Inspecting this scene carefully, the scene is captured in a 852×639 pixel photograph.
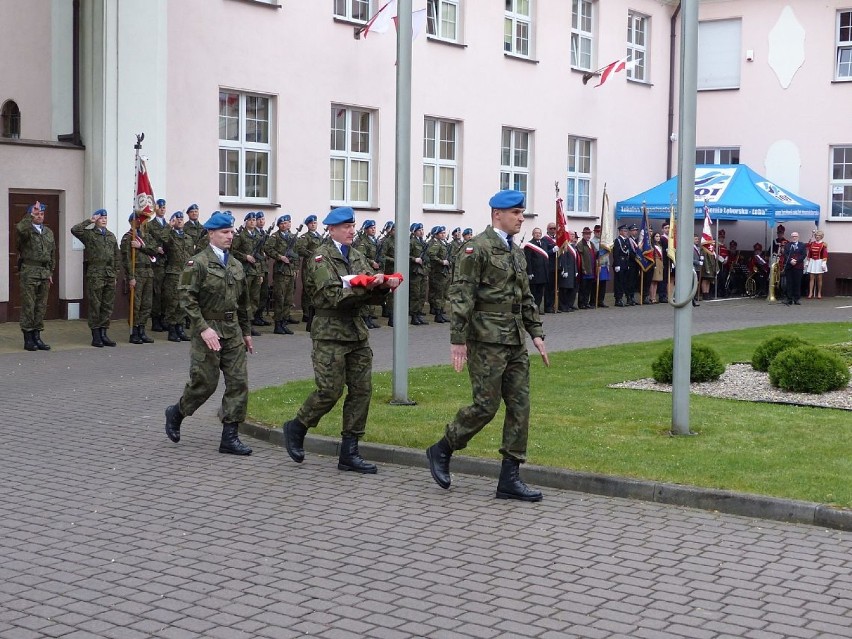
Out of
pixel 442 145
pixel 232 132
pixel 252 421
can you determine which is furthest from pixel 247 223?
pixel 252 421

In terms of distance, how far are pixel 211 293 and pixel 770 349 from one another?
715cm

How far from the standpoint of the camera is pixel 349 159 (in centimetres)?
2567

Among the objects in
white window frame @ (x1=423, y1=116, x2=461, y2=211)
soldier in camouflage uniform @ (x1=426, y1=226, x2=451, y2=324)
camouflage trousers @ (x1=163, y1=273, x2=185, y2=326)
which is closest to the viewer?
camouflage trousers @ (x1=163, y1=273, x2=185, y2=326)

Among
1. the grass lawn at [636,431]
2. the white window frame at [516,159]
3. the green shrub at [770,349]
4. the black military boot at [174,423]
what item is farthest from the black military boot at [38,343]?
the white window frame at [516,159]

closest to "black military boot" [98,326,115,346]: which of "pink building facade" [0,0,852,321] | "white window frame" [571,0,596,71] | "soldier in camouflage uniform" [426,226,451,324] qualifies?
"pink building facade" [0,0,852,321]

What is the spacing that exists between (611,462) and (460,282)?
73.6 inches

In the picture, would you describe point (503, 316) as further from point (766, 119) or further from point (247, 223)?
point (766, 119)

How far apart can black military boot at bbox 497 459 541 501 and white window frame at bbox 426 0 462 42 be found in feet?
66.1

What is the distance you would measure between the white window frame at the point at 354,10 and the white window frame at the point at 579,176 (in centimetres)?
852

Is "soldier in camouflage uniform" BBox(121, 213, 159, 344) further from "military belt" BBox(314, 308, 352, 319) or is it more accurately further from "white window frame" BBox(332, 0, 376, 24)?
"military belt" BBox(314, 308, 352, 319)

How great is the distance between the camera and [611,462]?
8.98 meters

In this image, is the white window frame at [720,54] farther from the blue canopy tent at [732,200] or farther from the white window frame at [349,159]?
the white window frame at [349,159]

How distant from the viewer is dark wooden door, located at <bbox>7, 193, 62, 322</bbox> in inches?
803

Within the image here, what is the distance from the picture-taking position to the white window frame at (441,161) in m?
27.8
